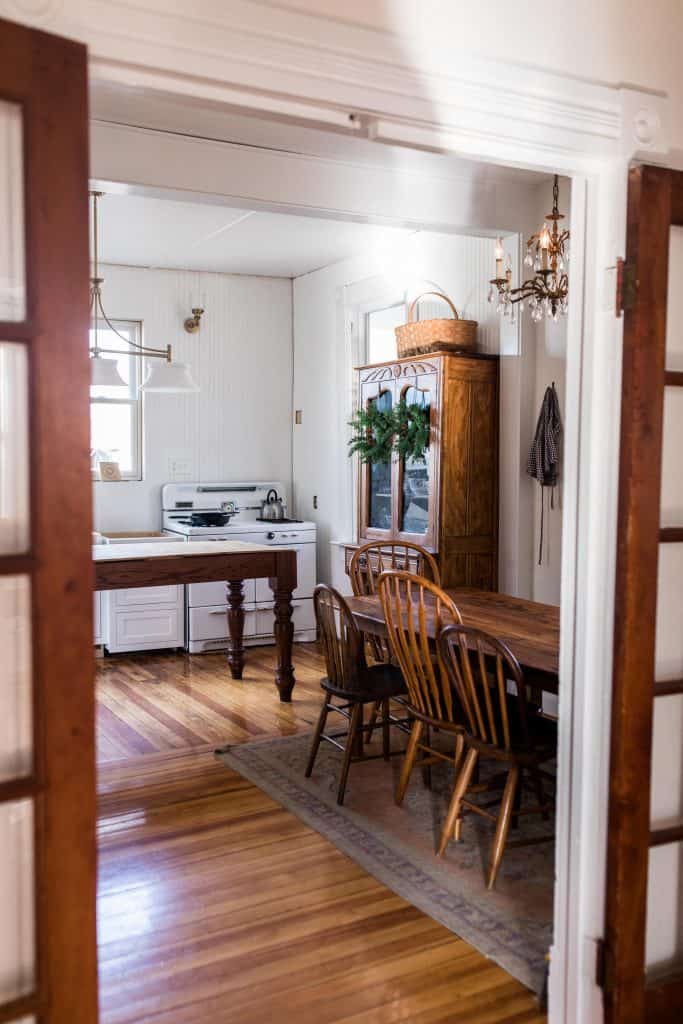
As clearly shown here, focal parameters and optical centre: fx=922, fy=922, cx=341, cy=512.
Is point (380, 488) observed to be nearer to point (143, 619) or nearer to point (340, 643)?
point (143, 619)

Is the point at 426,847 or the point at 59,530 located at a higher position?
the point at 59,530

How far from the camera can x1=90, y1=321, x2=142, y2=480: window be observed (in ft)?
22.7

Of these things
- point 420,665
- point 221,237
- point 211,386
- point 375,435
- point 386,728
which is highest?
point 221,237

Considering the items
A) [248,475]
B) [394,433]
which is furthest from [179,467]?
[394,433]

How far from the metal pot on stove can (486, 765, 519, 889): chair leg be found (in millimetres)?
4523

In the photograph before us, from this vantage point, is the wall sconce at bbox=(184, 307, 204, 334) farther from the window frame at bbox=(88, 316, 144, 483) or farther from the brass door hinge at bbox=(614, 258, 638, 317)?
the brass door hinge at bbox=(614, 258, 638, 317)

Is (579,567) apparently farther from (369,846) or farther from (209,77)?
(369,846)

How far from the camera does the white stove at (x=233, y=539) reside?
651cm

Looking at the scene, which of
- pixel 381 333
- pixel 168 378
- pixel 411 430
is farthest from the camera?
pixel 381 333

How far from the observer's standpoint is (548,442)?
482 cm

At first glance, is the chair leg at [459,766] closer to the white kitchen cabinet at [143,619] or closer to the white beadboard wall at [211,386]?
the white kitchen cabinet at [143,619]

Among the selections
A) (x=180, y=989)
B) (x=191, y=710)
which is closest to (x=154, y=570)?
(x=191, y=710)

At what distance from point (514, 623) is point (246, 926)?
1537 millimetres

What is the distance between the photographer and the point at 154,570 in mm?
4883
